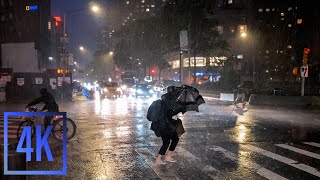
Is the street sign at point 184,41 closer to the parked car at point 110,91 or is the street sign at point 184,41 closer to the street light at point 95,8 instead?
the parked car at point 110,91

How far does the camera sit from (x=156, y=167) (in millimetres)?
8289

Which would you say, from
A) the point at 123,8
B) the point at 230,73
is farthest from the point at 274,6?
the point at 230,73

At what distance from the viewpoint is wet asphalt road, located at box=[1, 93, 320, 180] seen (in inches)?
308

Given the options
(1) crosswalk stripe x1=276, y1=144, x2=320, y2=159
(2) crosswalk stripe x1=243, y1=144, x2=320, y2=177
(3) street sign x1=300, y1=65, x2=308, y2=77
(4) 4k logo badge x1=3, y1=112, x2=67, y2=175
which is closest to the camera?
(4) 4k logo badge x1=3, y1=112, x2=67, y2=175

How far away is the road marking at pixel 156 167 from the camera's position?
753 cm

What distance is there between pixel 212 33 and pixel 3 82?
32.6m

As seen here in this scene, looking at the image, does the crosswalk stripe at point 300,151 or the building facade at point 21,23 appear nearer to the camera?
the crosswalk stripe at point 300,151

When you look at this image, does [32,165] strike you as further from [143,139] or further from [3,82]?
[3,82]

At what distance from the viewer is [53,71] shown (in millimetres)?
36156

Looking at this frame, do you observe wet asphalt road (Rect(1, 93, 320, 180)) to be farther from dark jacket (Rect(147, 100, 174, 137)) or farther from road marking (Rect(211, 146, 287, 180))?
dark jacket (Rect(147, 100, 174, 137))

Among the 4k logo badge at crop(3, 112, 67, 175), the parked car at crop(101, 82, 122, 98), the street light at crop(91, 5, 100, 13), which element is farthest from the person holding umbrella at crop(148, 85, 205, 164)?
the parked car at crop(101, 82, 122, 98)

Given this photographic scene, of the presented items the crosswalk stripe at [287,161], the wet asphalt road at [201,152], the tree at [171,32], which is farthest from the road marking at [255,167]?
the tree at [171,32]

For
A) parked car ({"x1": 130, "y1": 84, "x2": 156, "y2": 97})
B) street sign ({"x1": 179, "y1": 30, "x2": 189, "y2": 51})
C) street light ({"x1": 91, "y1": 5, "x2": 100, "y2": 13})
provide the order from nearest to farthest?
1. street light ({"x1": 91, "y1": 5, "x2": 100, "y2": 13})
2. street sign ({"x1": 179, "y1": 30, "x2": 189, "y2": 51})
3. parked car ({"x1": 130, "y1": 84, "x2": 156, "y2": 97})

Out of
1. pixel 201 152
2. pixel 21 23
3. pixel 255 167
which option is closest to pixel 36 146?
pixel 201 152
